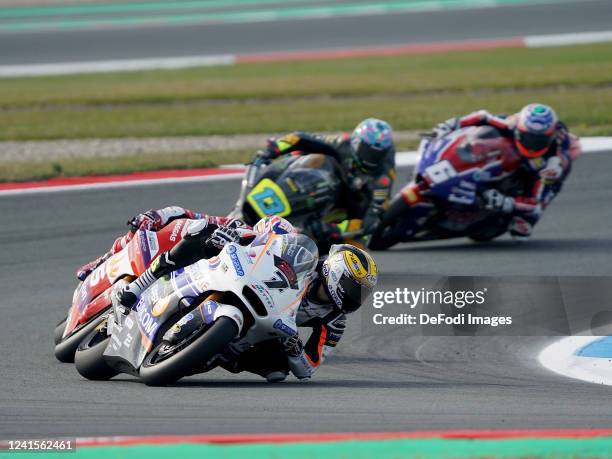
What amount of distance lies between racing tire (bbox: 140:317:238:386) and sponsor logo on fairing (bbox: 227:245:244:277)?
1.24ft

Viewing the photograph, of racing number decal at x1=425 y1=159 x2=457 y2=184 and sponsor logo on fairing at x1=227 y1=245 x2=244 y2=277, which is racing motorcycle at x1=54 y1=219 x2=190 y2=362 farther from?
racing number decal at x1=425 y1=159 x2=457 y2=184

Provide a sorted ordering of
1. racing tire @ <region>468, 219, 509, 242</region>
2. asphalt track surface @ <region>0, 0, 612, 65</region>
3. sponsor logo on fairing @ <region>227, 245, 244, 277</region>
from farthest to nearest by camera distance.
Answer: asphalt track surface @ <region>0, 0, 612, 65</region>, racing tire @ <region>468, 219, 509, 242</region>, sponsor logo on fairing @ <region>227, 245, 244, 277</region>

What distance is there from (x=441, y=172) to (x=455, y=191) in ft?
0.84

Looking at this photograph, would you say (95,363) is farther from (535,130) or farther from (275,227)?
(535,130)

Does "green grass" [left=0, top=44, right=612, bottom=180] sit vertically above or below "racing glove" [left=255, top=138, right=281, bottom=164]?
below

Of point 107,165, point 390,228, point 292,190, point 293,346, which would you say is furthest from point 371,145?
point 107,165

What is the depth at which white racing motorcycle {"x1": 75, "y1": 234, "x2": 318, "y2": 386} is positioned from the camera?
272 inches

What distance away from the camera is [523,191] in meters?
13.2

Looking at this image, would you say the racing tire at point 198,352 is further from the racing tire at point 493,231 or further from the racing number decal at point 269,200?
the racing tire at point 493,231

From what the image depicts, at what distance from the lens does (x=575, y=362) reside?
877 cm

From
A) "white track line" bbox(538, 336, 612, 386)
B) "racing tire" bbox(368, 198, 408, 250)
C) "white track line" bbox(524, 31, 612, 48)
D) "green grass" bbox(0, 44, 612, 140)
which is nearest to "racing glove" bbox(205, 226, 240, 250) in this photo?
"white track line" bbox(538, 336, 612, 386)

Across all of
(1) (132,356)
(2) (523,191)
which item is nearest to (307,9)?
(2) (523,191)

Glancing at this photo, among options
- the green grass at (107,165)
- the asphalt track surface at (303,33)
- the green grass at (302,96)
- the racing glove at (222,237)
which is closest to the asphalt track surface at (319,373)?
the racing glove at (222,237)

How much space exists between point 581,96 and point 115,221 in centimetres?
1029
